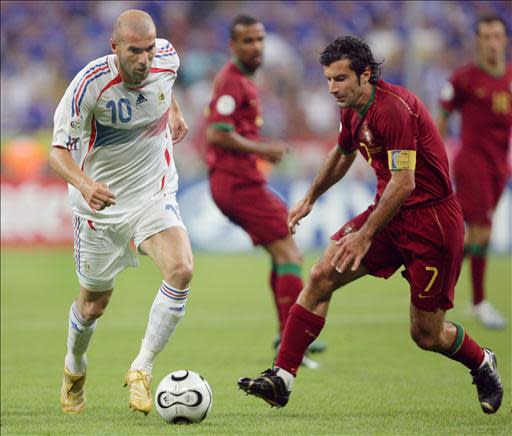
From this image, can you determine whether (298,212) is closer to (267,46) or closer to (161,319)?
(161,319)

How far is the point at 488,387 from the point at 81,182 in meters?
2.62

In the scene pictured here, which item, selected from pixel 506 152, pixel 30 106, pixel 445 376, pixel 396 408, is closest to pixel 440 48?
pixel 30 106

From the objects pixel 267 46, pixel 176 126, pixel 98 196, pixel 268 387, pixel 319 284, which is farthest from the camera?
pixel 267 46

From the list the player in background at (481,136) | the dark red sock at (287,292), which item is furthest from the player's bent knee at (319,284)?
the player in background at (481,136)

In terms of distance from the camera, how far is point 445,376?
797 centimetres

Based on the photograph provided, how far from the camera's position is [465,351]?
248 inches

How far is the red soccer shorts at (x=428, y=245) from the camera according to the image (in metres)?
6.11

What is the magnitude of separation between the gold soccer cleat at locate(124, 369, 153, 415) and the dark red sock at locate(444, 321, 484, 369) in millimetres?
1751

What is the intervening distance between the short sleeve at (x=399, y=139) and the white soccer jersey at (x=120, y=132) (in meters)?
1.45

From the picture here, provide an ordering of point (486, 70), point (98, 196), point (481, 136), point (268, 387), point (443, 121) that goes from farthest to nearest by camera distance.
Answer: point (481, 136) < point (486, 70) < point (443, 121) < point (268, 387) < point (98, 196)

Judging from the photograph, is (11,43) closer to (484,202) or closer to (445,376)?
(484,202)

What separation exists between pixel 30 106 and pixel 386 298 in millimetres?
9987

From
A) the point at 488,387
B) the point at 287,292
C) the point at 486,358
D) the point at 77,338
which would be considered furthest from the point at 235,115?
the point at 488,387

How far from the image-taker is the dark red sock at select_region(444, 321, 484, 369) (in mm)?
6273
